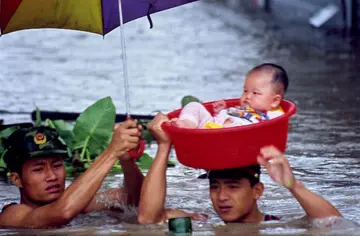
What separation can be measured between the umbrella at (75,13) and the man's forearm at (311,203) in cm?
153

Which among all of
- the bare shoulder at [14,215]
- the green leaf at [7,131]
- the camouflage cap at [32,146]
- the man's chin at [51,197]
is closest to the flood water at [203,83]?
the bare shoulder at [14,215]

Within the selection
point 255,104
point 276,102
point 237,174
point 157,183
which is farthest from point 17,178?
point 276,102

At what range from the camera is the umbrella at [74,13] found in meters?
6.59

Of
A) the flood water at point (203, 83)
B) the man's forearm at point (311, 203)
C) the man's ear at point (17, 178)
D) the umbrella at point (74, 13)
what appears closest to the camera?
the man's forearm at point (311, 203)

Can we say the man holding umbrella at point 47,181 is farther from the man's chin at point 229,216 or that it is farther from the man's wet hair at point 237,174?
the man's chin at point 229,216

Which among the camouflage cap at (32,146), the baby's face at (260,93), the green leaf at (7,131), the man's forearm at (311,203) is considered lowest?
the man's forearm at (311,203)

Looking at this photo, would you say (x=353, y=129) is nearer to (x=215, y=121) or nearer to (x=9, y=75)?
(x=215, y=121)

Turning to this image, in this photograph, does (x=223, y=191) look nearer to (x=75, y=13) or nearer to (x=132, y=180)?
(x=132, y=180)

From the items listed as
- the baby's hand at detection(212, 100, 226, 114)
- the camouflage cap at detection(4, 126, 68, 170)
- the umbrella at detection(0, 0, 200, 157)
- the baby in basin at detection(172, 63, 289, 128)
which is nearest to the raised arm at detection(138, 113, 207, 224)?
the baby in basin at detection(172, 63, 289, 128)

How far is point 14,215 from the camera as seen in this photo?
6.41 m

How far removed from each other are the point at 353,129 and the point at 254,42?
26.5 ft

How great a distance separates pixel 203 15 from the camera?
23094 millimetres

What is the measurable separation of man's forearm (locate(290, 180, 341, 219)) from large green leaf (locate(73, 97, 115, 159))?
10.3 feet

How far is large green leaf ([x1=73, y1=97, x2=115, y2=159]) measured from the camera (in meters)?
8.70
